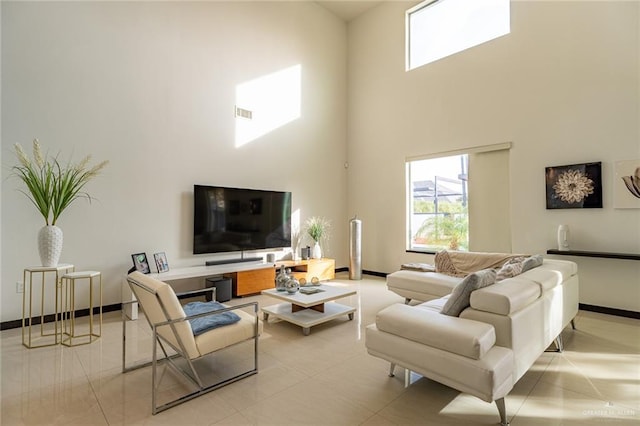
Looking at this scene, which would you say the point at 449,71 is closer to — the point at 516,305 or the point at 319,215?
the point at 319,215

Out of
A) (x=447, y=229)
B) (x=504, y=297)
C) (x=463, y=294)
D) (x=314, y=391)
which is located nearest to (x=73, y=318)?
(x=314, y=391)

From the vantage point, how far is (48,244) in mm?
3209

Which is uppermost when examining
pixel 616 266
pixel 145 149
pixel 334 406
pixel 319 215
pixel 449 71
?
pixel 449 71

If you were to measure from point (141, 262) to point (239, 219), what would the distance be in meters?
1.59

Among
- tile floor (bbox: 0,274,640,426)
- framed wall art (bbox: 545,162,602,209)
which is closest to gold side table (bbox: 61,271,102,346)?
tile floor (bbox: 0,274,640,426)

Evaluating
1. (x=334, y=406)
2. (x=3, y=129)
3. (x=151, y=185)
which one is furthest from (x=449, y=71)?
(x=3, y=129)

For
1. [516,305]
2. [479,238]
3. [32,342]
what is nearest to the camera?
[516,305]

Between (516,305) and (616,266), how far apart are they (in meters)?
3.28

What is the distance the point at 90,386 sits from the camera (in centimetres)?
240

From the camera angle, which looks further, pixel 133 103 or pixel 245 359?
pixel 133 103

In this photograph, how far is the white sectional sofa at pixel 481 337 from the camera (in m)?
1.88

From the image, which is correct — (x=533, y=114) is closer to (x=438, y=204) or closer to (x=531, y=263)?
(x=438, y=204)

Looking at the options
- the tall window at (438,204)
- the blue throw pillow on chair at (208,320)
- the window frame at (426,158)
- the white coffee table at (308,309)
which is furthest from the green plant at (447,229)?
the blue throw pillow on chair at (208,320)

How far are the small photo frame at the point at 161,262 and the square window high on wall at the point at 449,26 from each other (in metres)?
5.63
